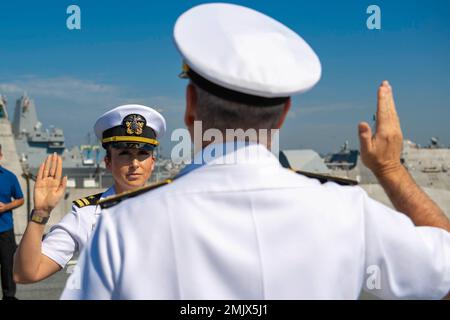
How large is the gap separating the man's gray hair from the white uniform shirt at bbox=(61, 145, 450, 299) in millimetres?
74

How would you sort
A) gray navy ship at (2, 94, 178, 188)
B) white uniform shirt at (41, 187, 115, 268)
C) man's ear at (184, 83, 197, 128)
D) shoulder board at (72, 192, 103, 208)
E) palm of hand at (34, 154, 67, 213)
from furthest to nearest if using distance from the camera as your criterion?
gray navy ship at (2, 94, 178, 188) < shoulder board at (72, 192, 103, 208) < white uniform shirt at (41, 187, 115, 268) < palm of hand at (34, 154, 67, 213) < man's ear at (184, 83, 197, 128)

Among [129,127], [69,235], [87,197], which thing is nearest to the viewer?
[69,235]

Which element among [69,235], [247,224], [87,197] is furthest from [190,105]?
[87,197]

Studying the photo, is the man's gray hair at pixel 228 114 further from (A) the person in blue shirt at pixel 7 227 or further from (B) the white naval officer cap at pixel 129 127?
(A) the person in blue shirt at pixel 7 227

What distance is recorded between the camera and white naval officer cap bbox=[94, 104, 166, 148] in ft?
11.8

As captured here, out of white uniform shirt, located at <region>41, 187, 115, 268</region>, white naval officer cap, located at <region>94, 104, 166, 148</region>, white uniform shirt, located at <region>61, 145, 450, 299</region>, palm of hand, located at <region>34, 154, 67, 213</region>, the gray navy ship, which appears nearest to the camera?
white uniform shirt, located at <region>61, 145, 450, 299</region>

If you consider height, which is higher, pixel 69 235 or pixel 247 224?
pixel 247 224

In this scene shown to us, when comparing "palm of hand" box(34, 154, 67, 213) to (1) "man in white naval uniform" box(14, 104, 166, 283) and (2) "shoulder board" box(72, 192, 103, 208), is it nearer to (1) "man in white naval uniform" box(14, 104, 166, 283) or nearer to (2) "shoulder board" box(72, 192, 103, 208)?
(1) "man in white naval uniform" box(14, 104, 166, 283)

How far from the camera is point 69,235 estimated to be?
3.04m

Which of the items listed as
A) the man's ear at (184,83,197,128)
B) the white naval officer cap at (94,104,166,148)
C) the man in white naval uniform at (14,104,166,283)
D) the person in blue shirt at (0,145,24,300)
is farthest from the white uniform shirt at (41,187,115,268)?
the person in blue shirt at (0,145,24,300)

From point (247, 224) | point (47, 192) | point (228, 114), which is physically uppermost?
point (228, 114)

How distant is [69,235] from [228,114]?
6.04 feet

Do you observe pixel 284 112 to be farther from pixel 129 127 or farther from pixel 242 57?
pixel 129 127

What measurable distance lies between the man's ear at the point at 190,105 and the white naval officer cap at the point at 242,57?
1.2 inches
